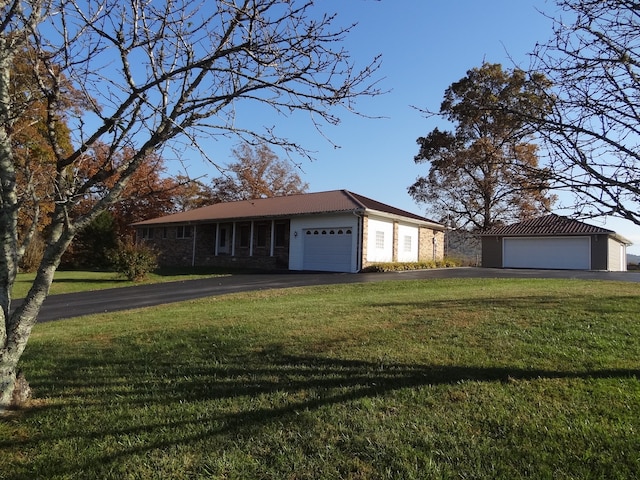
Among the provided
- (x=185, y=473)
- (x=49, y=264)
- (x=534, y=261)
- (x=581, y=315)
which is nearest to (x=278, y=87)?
(x=49, y=264)

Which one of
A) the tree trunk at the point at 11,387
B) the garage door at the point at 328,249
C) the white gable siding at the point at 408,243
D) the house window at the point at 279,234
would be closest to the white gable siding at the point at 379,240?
the garage door at the point at 328,249

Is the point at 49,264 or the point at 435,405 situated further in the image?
the point at 49,264

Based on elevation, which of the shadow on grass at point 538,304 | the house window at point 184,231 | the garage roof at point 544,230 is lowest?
the shadow on grass at point 538,304

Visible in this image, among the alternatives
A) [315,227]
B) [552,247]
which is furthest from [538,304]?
[552,247]

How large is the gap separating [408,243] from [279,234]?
720cm

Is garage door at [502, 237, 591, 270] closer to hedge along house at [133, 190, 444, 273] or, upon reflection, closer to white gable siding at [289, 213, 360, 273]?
hedge along house at [133, 190, 444, 273]

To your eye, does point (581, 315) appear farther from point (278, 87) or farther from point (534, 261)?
point (534, 261)

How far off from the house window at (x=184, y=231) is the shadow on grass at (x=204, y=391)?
83.6 feet

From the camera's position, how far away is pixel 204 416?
12.1ft

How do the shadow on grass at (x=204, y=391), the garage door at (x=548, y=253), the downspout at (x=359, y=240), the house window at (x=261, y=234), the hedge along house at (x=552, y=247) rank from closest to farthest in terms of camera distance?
the shadow on grass at (x=204, y=391) → the downspout at (x=359, y=240) → the house window at (x=261, y=234) → the hedge along house at (x=552, y=247) → the garage door at (x=548, y=253)

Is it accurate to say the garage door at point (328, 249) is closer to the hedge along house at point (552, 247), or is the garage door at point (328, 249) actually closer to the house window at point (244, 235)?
the house window at point (244, 235)

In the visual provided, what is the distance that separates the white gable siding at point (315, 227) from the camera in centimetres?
2147

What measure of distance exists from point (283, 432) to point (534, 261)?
30.9m

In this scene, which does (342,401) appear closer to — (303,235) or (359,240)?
(359,240)
